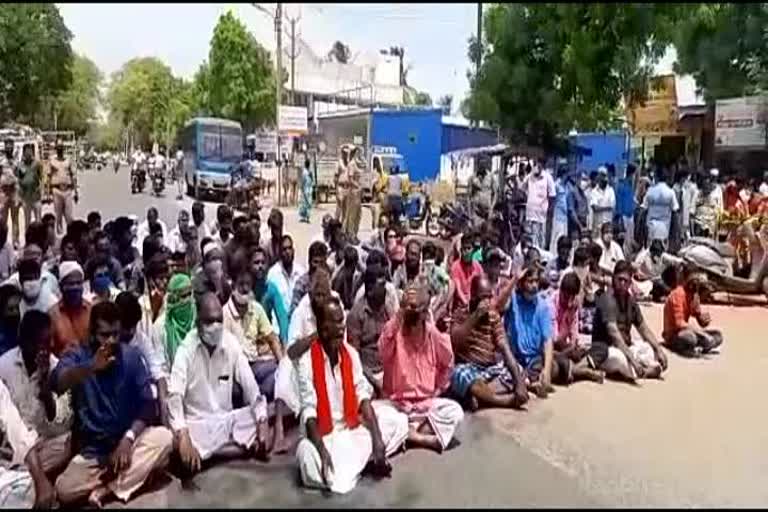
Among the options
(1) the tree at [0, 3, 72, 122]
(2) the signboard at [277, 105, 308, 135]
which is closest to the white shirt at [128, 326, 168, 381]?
(1) the tree at [0, 3, 72, 122]

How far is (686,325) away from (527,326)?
7.41 ft

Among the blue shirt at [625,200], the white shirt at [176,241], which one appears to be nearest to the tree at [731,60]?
the blue shirt at [625,200]

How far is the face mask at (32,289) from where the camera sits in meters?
6.25

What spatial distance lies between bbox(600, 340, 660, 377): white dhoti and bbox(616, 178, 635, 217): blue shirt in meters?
7.40

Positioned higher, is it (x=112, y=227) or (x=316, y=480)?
(x=112, y=227)

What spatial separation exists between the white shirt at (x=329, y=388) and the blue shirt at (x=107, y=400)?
2.64 ft

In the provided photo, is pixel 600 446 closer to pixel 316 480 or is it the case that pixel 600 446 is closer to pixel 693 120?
pixel 316 480

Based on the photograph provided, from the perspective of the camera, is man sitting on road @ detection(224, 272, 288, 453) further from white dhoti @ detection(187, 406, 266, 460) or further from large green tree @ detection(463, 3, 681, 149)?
large green tree @ detection(463, 3, 681, 149)

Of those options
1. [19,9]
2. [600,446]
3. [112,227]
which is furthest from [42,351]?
[19,9]

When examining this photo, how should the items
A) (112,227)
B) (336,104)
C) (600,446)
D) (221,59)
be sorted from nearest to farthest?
(600,446)
(112,227)
(221,59)
(336,104)

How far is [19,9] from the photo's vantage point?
8.87 m

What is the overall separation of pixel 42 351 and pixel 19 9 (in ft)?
17.0

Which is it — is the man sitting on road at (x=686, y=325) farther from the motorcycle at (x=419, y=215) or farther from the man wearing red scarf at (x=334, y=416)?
the motorcycle at (x=419, y=215)

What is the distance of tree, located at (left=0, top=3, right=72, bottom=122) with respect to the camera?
862 cm
